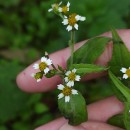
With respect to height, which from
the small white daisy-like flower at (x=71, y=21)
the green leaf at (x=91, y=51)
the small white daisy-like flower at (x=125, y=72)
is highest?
the small white daisy-like flower at (x=71, y=21)

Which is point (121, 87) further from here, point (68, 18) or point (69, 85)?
point (68, 18)

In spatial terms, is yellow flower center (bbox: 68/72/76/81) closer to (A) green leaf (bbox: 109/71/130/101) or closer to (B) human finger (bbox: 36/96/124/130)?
(A) green leaf (bbox: 109/71/130/101)

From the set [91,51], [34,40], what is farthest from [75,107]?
[34,40]

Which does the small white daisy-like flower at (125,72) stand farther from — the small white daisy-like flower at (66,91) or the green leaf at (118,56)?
the small white daisy-like flower at (66,91)

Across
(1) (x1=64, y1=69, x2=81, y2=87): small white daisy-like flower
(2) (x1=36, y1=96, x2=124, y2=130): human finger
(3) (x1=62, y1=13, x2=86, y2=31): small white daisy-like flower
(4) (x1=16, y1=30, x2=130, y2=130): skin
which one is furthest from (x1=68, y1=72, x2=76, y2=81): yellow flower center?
(2) (x1=36, y1=96, x2=124, y2=130): human finger

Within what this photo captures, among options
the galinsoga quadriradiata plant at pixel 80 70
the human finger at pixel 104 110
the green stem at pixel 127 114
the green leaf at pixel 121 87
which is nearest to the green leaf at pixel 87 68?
the galinsoga quadriradiata plant at pixel 80 70
